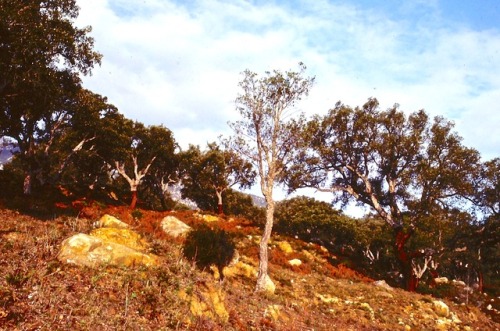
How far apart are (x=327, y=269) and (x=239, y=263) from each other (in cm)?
1139

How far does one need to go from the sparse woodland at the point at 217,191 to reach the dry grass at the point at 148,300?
0.06 metres

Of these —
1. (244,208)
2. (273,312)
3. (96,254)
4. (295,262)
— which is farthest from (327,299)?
(244,208)

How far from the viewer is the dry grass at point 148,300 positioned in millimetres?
7195

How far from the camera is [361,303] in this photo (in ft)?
56.6

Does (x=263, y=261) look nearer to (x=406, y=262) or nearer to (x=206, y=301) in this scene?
(x=206, y=301)

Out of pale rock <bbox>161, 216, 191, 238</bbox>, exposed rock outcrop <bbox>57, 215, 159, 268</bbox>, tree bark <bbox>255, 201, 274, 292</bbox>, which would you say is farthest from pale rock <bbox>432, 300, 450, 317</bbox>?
exposed rock outcrop <bbox>57, 215, 159, 268</bbox>

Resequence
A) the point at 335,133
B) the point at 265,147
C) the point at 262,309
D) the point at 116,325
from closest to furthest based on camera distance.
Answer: the point at 116,325 < the point at 262,309 < the point at 265,147 < the point at 335,133

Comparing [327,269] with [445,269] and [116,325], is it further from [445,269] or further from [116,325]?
[445,269]

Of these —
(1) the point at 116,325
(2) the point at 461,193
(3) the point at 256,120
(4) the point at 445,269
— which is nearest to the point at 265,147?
(3) the point at 256,120

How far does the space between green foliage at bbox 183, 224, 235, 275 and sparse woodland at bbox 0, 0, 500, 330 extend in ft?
0.44

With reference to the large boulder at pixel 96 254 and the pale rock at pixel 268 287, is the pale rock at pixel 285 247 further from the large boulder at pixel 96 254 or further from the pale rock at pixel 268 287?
the large boulder at pixel 96 254

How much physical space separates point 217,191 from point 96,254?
117ft

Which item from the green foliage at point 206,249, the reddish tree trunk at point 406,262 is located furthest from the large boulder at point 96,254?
the reddish tree trunk at point 406,262

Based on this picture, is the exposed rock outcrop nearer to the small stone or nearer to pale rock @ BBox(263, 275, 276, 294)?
pale rock @ BBox(263, 275, 276, 294)
